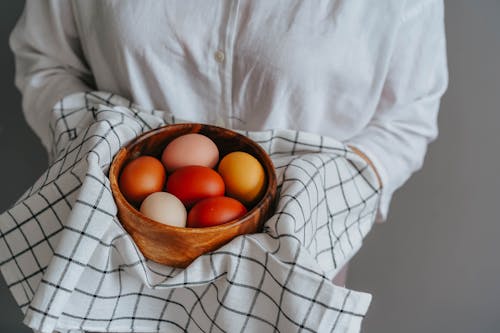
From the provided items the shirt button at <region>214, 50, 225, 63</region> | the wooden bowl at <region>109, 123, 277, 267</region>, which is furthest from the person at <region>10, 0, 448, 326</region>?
the wooden bowl at <region>109, 123, 277, 267</region>

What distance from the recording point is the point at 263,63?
0.56 metres

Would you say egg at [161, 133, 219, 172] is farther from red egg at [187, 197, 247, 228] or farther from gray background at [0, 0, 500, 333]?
gray background at [0, 0, 500, 333]

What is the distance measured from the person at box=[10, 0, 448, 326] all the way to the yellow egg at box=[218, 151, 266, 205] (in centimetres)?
14

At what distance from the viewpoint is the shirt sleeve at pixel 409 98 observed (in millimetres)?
578

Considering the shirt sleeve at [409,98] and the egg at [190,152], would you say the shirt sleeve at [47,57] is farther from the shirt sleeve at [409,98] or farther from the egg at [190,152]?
the shirt sleeve at [409,98]

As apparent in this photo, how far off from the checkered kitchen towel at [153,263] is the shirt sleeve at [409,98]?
0.40 feet

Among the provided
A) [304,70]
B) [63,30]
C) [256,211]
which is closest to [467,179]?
[304,70]

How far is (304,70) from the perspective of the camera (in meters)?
0.56

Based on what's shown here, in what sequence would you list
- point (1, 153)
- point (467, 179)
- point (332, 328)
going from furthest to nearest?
point (1, 153)
point (467, 179)
point (332, 328)

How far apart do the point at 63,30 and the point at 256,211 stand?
1.24 ft

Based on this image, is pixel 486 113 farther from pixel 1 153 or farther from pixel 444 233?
pixel 1 153

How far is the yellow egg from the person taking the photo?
1.53 feet

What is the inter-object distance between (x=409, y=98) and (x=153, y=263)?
0.38 metres

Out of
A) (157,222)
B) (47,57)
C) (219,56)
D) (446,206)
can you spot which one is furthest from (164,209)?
(446,206)
